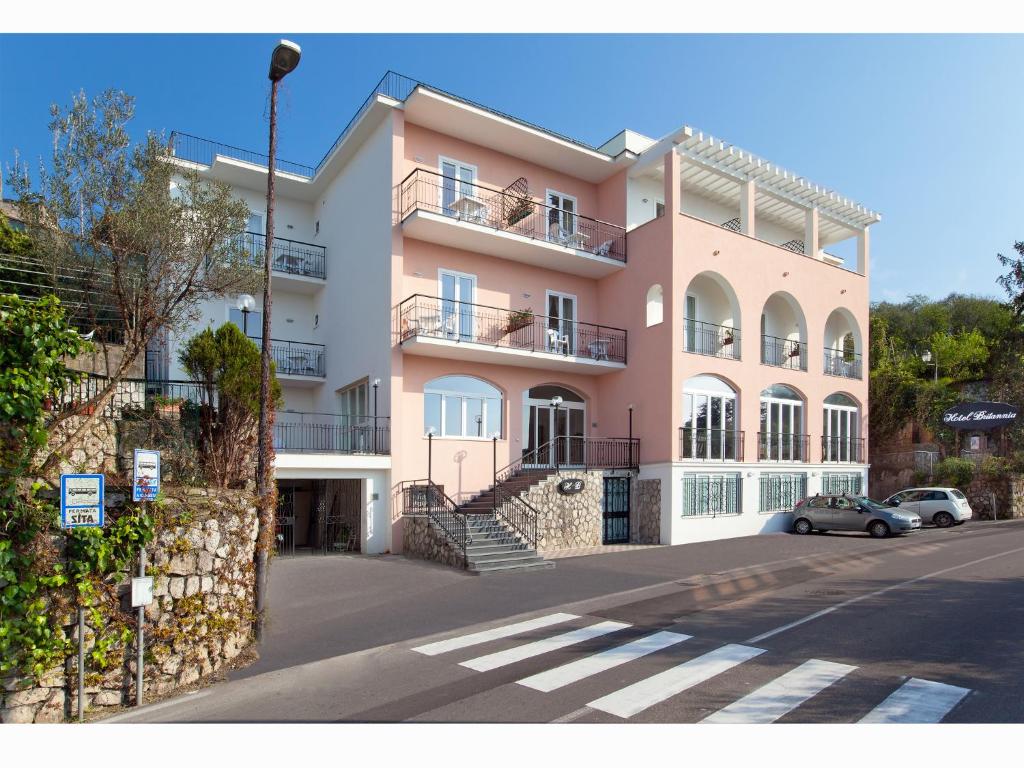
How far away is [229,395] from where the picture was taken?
10570mm

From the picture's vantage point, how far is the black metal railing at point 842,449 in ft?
81.2

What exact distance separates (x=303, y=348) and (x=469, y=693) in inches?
687

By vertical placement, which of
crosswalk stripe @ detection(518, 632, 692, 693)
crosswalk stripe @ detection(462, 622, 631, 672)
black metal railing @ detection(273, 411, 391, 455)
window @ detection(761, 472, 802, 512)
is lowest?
crosswalk stripe @ detection(462, 622, 631, 672)

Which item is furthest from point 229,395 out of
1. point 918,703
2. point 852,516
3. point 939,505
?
point 939,505

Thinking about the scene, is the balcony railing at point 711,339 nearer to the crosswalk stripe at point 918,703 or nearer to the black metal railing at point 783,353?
the black metal railing at point 783,353

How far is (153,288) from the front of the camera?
11250 millimetres

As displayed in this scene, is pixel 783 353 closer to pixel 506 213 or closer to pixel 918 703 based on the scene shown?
pixel 506 213

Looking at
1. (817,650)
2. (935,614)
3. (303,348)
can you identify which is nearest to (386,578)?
(817,650)

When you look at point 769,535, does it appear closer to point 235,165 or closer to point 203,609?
point 203,609

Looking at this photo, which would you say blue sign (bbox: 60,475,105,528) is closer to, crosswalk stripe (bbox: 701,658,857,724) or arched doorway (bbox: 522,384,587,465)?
crosswalk stripe (bbox: 701,658,857,724)

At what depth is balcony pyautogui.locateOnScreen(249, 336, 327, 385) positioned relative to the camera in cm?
2145

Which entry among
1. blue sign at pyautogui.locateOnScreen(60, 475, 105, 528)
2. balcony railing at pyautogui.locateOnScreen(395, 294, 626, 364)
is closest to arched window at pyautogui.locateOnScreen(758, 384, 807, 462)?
balcony railing at pyautogui.locateOnScreen(395, 294, 626, 364)

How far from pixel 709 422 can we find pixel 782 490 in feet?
13.9

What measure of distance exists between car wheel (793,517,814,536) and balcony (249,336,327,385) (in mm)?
16406
